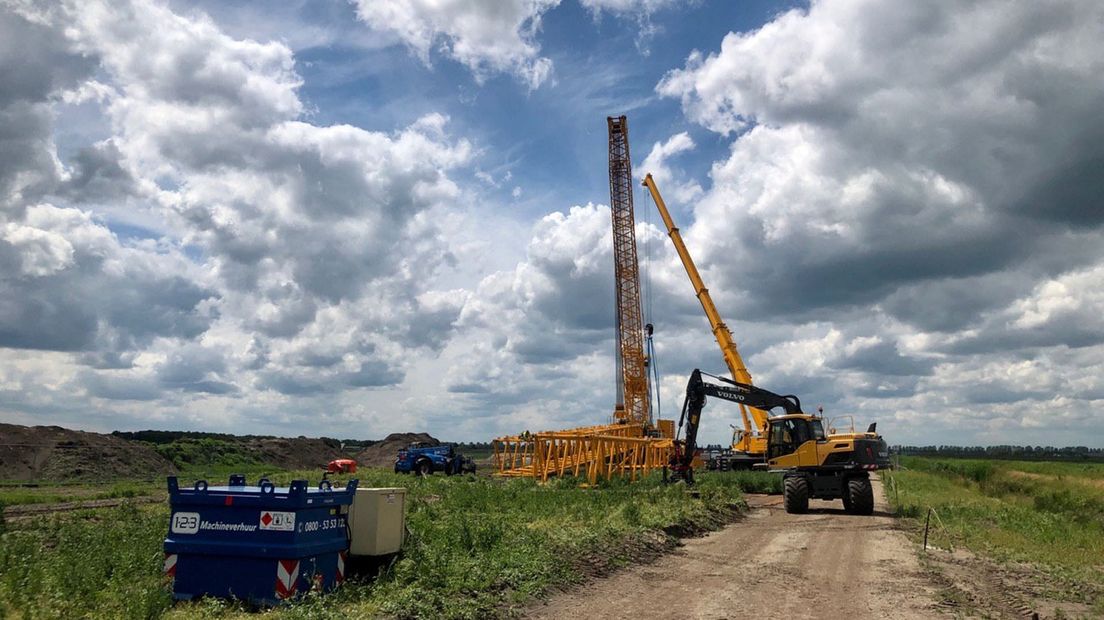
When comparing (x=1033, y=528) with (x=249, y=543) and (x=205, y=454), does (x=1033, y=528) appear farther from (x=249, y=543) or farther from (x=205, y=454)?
(x=205, y=454)

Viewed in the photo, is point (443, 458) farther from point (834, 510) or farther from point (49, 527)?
point (49, 527)

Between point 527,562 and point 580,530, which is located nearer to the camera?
point 527,562

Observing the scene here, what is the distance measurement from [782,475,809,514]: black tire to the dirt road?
4.92 m

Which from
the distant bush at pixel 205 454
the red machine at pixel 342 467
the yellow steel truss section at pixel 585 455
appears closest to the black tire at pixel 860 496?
the yellow steel truss section at pixel 585 455

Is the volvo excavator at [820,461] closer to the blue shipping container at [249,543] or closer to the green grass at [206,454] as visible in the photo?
the blue shipping container at [249,543]

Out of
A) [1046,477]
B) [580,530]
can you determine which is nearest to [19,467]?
[580,530]

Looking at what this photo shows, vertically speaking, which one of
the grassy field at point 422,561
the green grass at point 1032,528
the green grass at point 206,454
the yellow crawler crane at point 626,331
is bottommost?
the green grass at point 1032,528

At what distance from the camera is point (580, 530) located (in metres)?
16.2

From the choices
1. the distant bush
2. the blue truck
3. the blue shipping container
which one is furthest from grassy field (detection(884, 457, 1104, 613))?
the distant bush

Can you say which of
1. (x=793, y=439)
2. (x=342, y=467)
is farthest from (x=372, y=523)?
(x=342, y=467)

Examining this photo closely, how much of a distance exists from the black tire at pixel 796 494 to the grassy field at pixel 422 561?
5171 millimetres

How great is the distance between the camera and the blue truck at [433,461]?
44.6 meters

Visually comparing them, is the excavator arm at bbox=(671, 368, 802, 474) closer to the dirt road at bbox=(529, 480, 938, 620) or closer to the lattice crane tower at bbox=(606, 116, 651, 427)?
the dirt road at bbox=(529, 480, 938, 620)

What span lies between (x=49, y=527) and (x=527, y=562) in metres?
10.8
